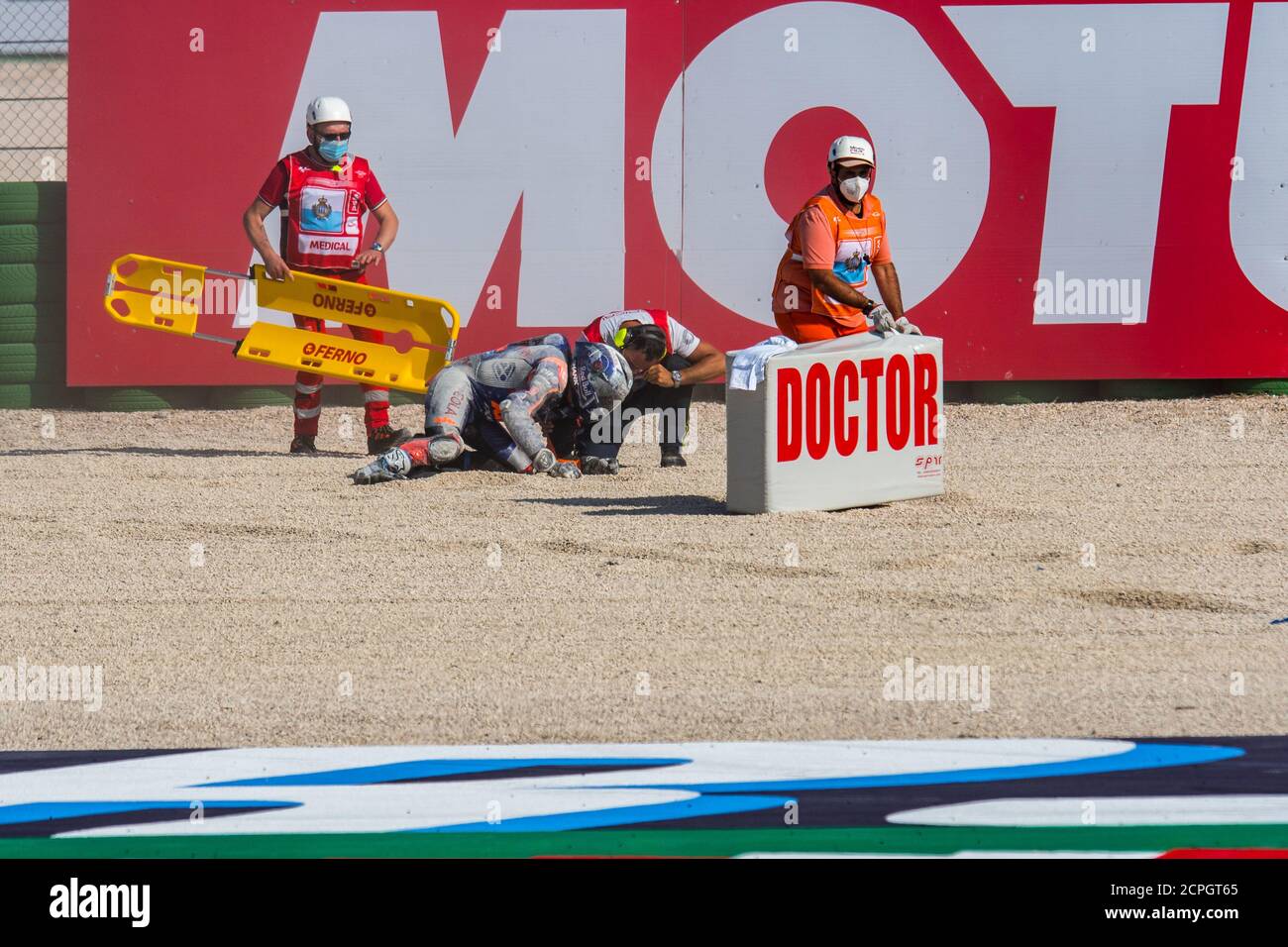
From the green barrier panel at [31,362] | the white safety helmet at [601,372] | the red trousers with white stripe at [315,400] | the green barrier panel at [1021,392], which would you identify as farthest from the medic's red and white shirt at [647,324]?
the green barrier panel at [31,362]

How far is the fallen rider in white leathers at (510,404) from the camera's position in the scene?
843 cm

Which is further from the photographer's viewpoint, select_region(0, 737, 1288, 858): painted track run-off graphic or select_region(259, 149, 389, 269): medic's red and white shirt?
select_region(259, 149, 389, 269): medic's red and white shirt

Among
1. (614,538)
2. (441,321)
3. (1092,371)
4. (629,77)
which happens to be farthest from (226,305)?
(1092,371)

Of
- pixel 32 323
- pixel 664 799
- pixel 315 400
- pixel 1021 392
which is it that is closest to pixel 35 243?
pixel 32 323

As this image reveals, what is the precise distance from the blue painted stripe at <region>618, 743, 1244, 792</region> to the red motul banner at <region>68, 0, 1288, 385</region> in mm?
7168

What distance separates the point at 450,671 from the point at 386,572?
1.51m

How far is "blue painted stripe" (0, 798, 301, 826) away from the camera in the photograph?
139 inches

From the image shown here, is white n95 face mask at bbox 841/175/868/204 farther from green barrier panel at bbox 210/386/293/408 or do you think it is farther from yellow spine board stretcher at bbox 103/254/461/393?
green barrier panel at bbox 210/386/293/408

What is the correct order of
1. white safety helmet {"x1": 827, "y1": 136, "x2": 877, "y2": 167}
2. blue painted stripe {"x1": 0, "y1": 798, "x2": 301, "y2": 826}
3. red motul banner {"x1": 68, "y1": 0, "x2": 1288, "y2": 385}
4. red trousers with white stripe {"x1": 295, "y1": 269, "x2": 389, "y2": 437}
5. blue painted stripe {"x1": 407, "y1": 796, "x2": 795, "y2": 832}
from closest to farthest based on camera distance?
blue painted stripe {"x1": 407, "y1": 796, "x2": 795, "y2": 832}, blue painted stripe {"x1": 0, "y1": 798, "x2": 301, "y2": 826}, white safety helmet {"x1": 827, "y1": 136, "x2": 877, "y2": 167}, red trousers with white stripe {"x1": 295, "y1": 269, "x2": 389, "y2": 437}, red motul banner {"x1": 68, "y1": 0, "x2": 1288, "y2": 385}

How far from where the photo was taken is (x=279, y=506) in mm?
7797

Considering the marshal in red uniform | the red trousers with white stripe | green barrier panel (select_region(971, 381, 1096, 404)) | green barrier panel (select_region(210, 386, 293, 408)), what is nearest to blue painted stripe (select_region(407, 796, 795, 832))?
the marshal in red uniform

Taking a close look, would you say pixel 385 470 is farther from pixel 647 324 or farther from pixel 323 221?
pixel 323 221

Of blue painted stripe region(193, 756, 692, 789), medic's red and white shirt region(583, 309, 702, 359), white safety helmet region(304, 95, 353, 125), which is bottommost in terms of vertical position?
blue painted stripe region(193, 756, 692, 789)

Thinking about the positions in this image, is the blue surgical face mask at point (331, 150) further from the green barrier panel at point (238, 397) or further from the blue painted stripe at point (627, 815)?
the blue painted stripe at point (627, 815)
